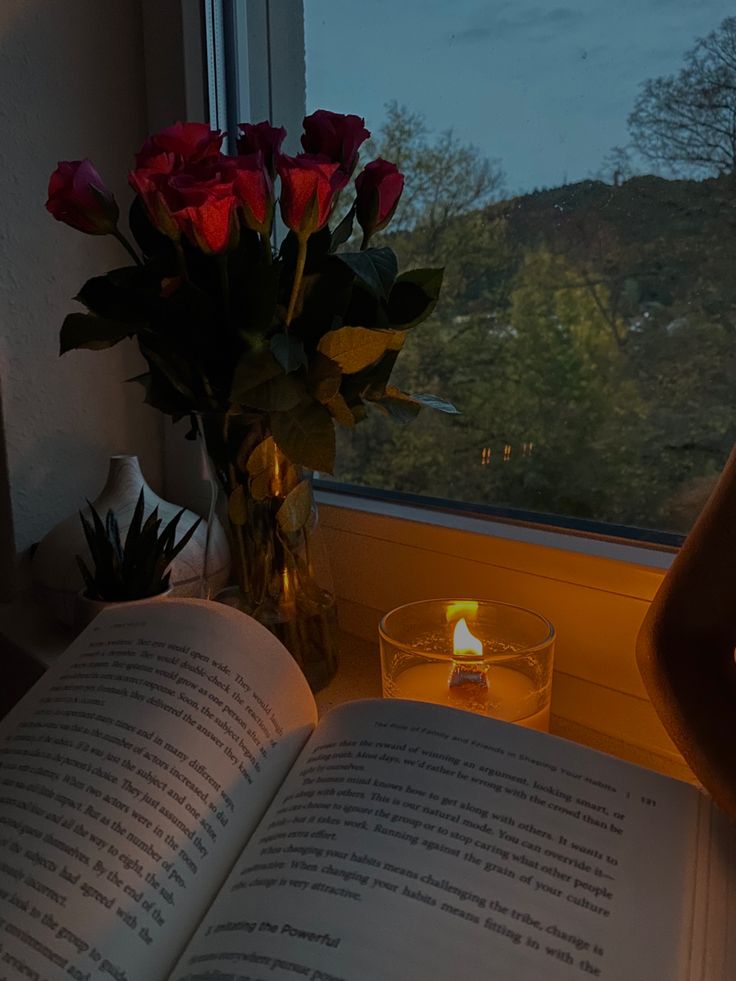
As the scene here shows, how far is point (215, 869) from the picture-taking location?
0.36 meters

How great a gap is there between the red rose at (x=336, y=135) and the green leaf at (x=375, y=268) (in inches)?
2.6

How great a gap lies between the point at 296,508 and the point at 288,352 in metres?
0.13

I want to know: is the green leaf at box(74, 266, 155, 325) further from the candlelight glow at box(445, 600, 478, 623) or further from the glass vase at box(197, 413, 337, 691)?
the candlelight glow at box(445, 600, 478, 623)

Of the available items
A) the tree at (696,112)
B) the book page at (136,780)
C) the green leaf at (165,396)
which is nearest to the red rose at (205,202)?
the green leaf at (165,396)

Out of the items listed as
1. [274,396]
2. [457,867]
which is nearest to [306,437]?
[274,396]

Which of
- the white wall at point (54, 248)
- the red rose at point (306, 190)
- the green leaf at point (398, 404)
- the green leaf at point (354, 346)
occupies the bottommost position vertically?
the green leaf at point (354, 346)

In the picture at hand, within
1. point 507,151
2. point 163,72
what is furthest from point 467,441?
point 163,72

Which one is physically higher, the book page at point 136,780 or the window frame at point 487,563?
the window frame at point 487,563

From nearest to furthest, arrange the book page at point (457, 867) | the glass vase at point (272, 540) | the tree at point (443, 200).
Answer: the book page at point (457, 867), the glass vase at point (272, 540), the tree at point (443, 200)

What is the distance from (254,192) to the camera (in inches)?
18.1

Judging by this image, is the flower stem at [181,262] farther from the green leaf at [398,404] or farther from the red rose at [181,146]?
the green leaf at [398,404]

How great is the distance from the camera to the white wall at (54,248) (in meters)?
0.79

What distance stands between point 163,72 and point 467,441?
53cm

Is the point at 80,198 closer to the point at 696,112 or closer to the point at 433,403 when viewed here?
A: the point at 433,403
